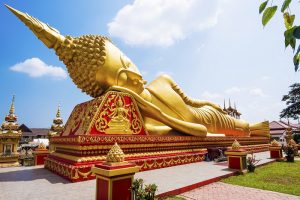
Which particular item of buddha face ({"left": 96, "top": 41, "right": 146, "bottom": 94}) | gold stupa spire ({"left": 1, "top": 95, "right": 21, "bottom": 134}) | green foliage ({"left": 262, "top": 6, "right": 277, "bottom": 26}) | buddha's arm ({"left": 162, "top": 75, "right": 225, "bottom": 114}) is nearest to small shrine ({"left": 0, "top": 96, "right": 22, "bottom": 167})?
gold stupa spire ({"left": 1, "top": 95, "right": 21, "bottom": 134})

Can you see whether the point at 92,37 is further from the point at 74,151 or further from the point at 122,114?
the point at 74,151

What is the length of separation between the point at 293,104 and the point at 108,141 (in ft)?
125

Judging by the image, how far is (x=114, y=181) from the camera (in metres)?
4.01

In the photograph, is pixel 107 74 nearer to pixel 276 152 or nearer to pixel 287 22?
pixel 287 22

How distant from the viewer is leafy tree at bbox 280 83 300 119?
36.1m

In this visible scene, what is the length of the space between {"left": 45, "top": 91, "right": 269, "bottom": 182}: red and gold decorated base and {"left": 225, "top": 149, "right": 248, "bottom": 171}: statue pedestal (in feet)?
7.61

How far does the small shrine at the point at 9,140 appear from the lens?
12492 millimetres

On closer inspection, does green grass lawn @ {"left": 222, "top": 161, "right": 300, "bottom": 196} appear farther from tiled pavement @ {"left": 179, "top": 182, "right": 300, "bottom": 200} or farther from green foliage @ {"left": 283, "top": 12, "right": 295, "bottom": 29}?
green foliage @ {"left": 283, "top": 12, "right": 295, "bottom": 29}

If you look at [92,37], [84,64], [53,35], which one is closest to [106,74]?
[84,64]

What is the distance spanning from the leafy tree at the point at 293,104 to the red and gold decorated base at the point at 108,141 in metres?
32.8

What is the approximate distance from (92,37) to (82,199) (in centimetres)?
709

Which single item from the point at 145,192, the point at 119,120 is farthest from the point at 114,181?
the point at 119,120

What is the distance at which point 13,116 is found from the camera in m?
13.6

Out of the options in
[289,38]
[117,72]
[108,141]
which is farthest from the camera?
[117,72]
